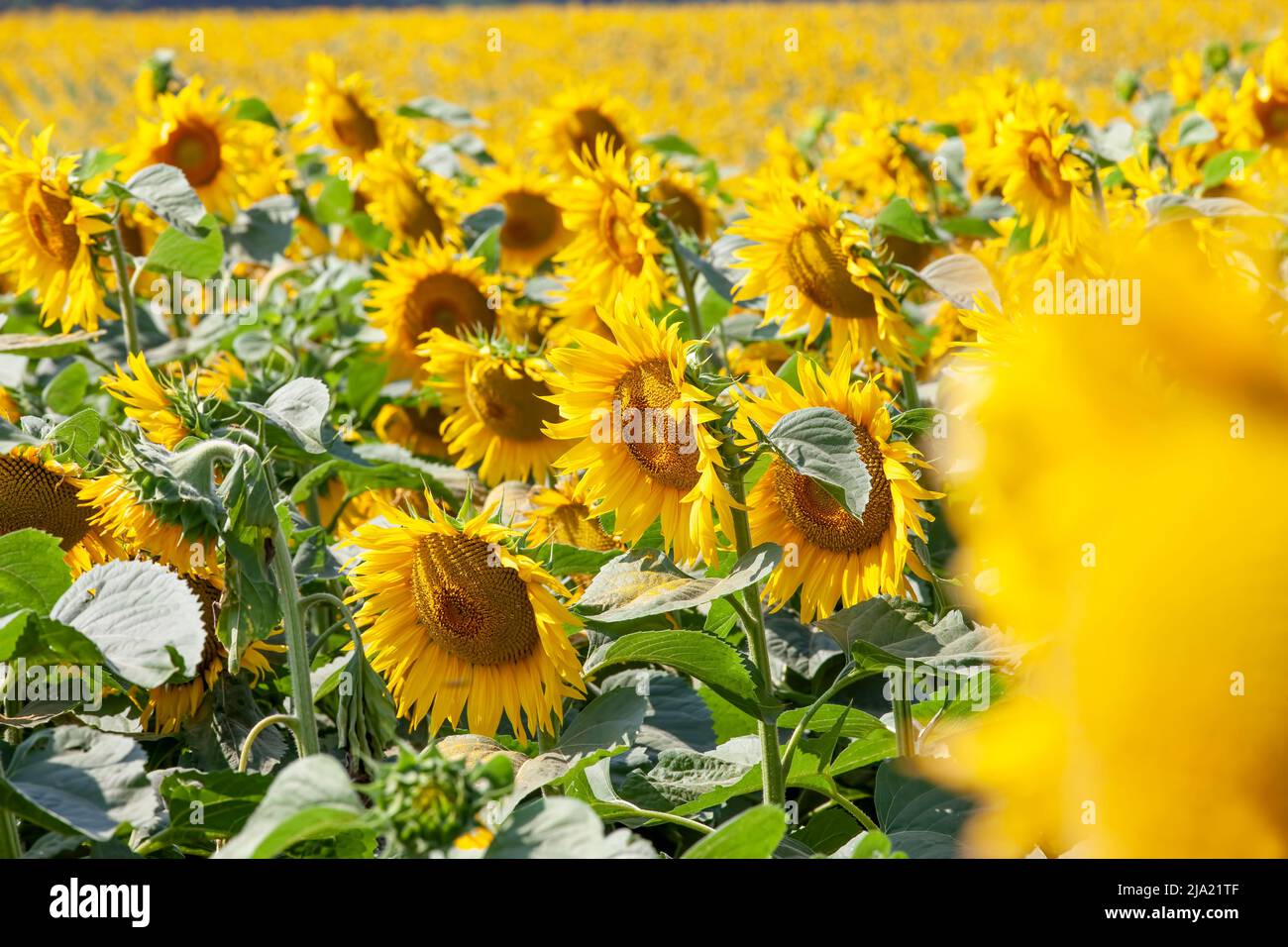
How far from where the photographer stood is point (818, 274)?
1.49m

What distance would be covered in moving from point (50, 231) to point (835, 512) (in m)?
1.06

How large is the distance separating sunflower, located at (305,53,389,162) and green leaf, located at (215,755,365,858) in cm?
189

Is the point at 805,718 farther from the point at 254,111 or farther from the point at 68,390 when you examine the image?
the point at 254,111

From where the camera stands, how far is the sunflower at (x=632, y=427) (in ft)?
3.48

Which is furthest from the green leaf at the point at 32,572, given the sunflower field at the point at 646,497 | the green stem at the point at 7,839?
the green stem at the point at 7,839

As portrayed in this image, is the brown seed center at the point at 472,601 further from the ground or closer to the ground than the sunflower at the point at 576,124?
closer to the ground

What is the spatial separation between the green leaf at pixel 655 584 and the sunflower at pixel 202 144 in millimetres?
1308

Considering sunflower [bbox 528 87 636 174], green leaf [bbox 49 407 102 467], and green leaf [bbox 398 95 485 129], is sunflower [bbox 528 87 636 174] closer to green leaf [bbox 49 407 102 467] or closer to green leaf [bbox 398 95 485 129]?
green leaf [bbox 398 95 485 129]

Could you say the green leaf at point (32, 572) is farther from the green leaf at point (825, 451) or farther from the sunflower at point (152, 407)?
the green leaf at point (825, 451)

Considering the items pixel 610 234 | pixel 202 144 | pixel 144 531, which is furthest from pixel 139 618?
pixel 202 144

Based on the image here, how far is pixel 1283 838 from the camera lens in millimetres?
306

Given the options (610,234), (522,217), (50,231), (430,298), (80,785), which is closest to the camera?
(80,785)
